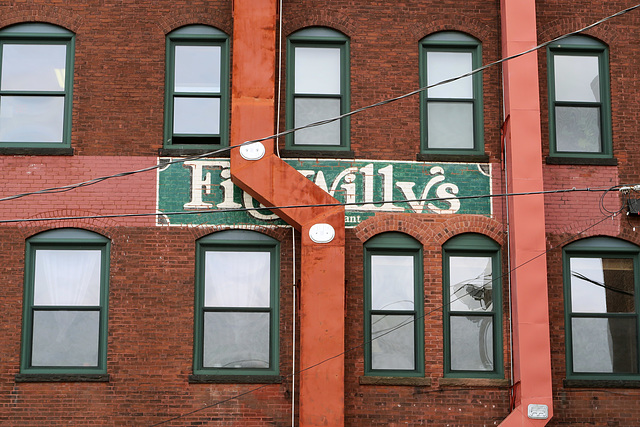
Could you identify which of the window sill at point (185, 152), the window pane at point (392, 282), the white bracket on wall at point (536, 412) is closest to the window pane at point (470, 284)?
the window pane at point (392, 282)

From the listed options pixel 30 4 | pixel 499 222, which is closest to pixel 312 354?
pixel 499 222

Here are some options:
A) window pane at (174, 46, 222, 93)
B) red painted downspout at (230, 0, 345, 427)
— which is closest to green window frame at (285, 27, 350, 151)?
red painted downspout at (230, 0, 345, 427)

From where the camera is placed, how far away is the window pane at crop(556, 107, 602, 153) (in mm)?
14797

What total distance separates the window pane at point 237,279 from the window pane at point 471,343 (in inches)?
119

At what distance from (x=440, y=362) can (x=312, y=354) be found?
208 centimetres

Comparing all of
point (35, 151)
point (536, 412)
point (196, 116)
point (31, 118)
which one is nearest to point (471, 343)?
point (536, 412)

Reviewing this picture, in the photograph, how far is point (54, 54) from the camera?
14.6 m

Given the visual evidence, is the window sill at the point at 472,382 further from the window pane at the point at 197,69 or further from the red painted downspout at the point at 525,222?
the window pane at the point at 197,69

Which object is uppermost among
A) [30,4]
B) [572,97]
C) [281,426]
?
[30,4]

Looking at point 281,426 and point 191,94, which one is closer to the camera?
point 281,426

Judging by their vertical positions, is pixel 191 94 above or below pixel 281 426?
above

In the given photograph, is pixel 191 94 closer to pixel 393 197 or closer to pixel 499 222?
pixel 393 197

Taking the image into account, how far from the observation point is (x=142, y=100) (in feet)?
47.3

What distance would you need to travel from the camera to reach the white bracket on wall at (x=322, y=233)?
13.5 meters
